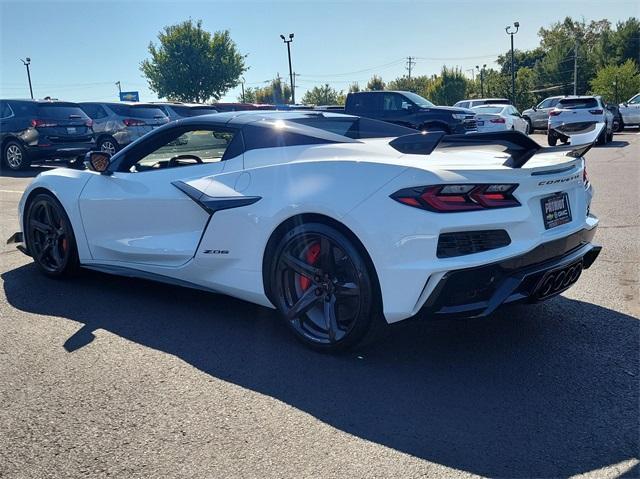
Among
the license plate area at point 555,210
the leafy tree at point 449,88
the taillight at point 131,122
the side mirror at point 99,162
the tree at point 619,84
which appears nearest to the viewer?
the license plate area at point 555,210

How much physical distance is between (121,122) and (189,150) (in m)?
13.1

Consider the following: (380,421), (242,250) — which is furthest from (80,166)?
(380,421)

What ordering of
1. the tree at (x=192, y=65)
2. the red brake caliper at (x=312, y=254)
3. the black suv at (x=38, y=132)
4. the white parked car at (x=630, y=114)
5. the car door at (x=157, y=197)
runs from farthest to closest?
the tree at (x=192, y=65) < the white parked car at (x=630, y=114) < the black suv at (x=38, y=132) < the car door at (x=157, y=197) < the red brake caliper at (x=312, y=254)

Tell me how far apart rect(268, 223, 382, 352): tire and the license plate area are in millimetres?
1007

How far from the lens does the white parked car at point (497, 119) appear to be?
1848cm

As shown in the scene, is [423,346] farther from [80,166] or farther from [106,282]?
[80,166]

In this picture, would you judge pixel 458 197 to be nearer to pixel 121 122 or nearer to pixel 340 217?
pixel 340 217

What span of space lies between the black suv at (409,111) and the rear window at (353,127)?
10.6 m

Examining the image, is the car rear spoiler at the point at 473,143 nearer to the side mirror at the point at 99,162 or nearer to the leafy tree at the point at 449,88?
the side mirror at the point at 99,162

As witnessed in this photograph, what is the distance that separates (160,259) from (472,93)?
79826mm

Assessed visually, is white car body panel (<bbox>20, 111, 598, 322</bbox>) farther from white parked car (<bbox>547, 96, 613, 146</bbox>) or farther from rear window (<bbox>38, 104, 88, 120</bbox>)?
white parked car (<bbox>547, 96, 613, 146</bbox>)

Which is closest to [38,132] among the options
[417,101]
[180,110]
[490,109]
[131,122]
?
[131,122]

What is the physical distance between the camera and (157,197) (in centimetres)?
427

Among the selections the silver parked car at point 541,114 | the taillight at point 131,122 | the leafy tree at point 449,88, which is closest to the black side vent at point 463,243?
the taillight at point 131,122
